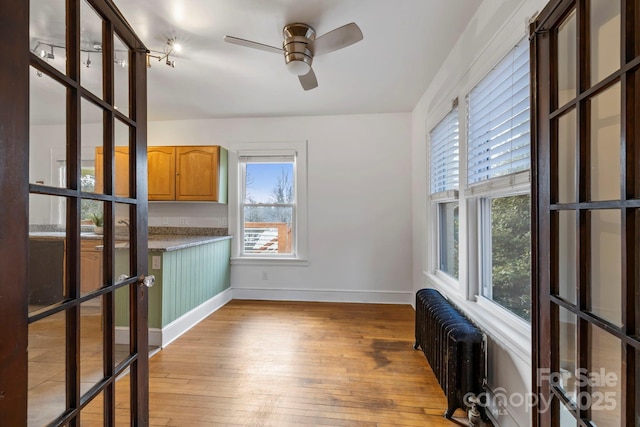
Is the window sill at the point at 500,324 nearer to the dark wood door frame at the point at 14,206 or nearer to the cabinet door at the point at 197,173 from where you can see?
the dark wood door frame at the point at 14,206

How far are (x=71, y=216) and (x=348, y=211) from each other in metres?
3.30

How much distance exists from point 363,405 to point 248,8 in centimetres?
272

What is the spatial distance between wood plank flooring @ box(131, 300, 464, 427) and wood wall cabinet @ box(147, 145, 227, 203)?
1.67 metres

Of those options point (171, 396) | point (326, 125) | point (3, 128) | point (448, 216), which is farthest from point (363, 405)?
point (326, 125)

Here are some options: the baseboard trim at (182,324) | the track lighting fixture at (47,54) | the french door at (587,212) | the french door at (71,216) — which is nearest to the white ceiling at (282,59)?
the french door at (71,216)

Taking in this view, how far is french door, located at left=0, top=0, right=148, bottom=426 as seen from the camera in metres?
0.71

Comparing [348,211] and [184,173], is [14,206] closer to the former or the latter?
[184,173]

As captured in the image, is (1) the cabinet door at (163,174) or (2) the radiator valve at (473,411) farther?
(1) the cabinet door at (163,174)

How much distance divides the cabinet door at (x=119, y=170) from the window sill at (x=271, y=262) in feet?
9.58

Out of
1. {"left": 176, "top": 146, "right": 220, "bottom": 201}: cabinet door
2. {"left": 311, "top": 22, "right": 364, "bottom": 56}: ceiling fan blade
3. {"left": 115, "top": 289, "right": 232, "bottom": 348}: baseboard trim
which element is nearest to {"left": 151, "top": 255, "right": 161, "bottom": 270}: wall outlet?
{"left": 115, "top": 289, "right": 232, "bottom": 348}: baseboard trim

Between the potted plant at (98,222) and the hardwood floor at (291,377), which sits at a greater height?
the potted plant at (98,222)

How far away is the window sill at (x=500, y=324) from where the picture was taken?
1.46 meters

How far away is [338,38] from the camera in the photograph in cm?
193

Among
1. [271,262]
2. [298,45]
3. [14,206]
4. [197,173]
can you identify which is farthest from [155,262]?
[298,45]
